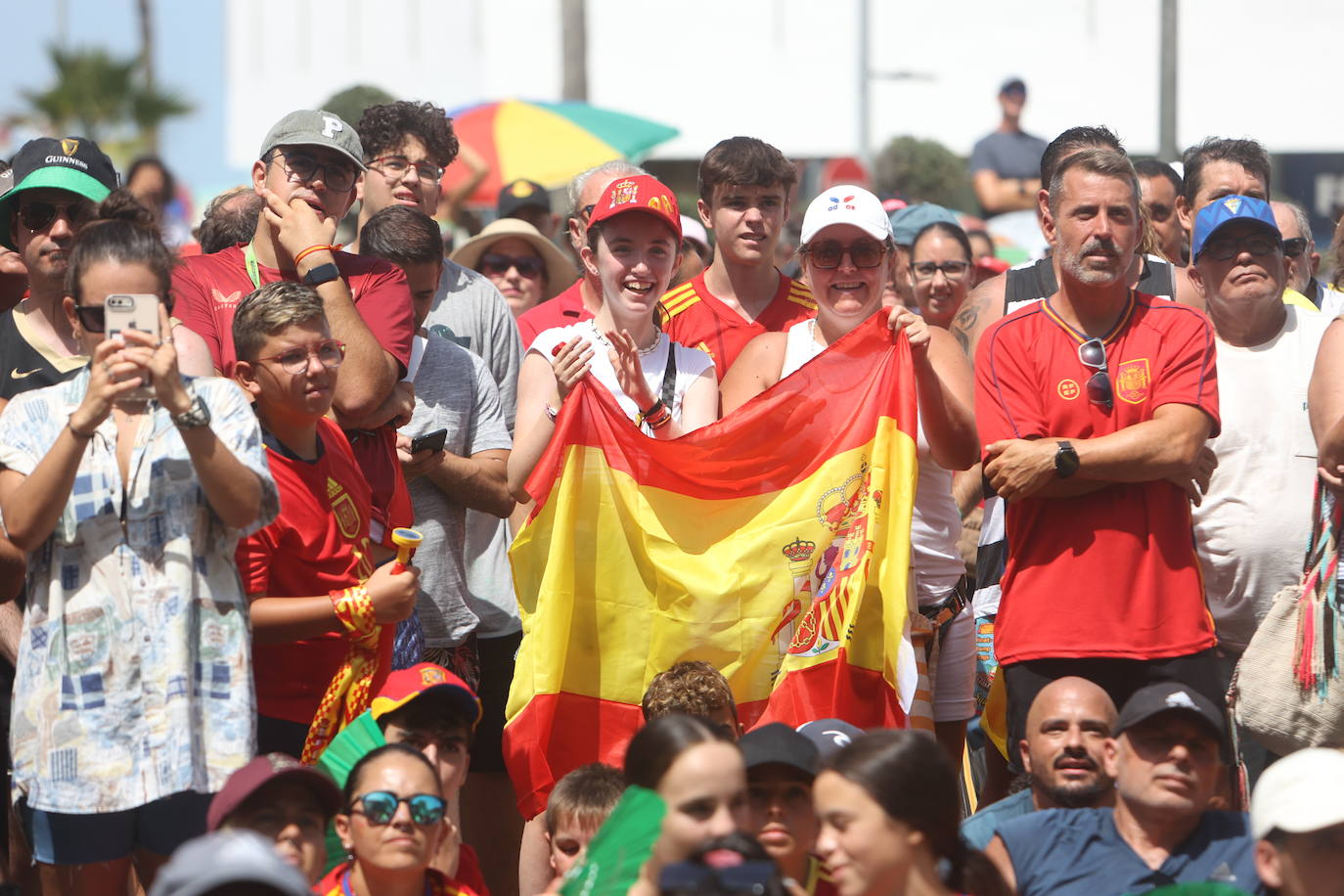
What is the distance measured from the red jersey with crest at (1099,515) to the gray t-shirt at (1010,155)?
327 inches

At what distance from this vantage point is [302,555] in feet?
16.3

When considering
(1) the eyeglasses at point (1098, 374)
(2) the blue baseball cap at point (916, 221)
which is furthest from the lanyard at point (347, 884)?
(2) the blue baseball cap at point (916, 221)

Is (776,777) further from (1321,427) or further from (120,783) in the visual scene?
(1321,427)

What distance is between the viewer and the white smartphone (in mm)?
4363

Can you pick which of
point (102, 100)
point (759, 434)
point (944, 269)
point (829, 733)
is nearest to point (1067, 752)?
point (829, 733)

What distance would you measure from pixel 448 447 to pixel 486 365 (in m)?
0.53

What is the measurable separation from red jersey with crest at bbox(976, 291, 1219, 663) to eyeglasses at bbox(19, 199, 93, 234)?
2.79m

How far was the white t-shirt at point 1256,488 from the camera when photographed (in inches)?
232

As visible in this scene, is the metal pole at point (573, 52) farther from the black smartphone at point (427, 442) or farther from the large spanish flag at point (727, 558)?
the large spanish flag at point (727, 558)

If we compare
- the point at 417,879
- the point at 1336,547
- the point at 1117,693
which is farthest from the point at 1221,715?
the point at 417,879

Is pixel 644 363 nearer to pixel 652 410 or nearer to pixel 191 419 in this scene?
pixel 652 410

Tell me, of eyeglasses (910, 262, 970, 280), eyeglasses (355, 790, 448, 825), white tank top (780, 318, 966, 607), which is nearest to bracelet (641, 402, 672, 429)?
white tank top (780, 318, 966, 607)

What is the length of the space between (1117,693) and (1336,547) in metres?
0.81

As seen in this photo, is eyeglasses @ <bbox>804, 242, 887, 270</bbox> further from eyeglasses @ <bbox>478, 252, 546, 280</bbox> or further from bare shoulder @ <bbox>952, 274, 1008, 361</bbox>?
eyeglasses @ <bbox>478, 252, 546, 280</bbox>
